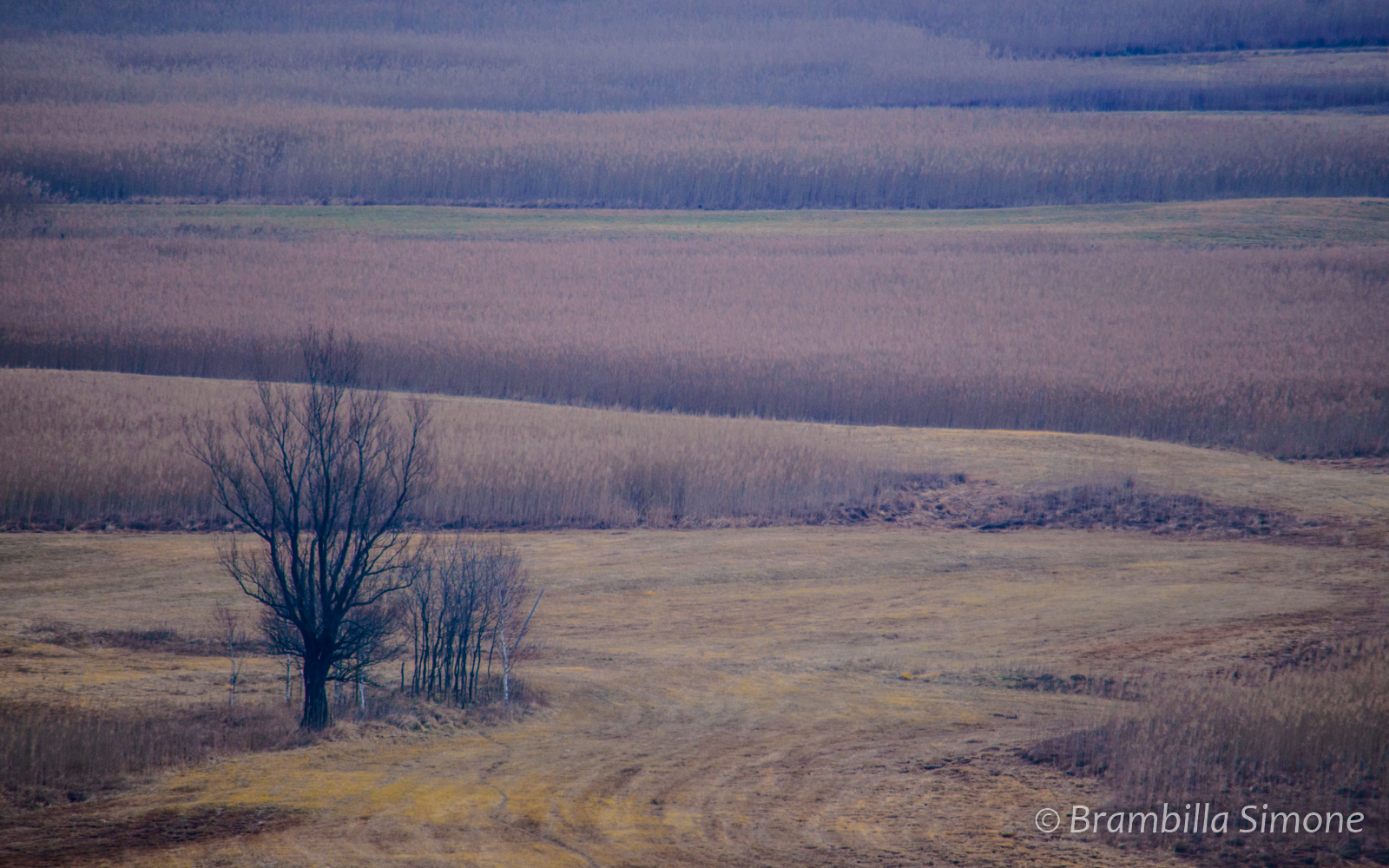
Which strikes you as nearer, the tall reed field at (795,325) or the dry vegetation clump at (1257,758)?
the dry vegetation clump at (1257,758)

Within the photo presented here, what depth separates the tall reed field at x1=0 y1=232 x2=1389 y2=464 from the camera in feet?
77.8

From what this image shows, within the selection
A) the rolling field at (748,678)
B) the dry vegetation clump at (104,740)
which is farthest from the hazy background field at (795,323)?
the dry vegetation clump at (104,740)

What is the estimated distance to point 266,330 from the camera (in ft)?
90.4

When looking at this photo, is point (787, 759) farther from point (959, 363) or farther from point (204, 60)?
point (204, 60)

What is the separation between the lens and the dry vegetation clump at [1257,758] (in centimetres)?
784

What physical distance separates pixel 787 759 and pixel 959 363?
17.5 meters

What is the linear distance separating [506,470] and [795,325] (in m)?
13.0

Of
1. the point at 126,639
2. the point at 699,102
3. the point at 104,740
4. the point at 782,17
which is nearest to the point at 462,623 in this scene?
the point at 104,740

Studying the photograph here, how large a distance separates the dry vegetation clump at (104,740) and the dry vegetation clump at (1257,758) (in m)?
7.19

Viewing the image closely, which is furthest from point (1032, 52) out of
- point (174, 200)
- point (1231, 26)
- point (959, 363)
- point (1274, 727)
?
point (1274, 727)

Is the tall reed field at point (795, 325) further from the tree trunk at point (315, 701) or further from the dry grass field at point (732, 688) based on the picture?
the tree trunk at point (315, 701)

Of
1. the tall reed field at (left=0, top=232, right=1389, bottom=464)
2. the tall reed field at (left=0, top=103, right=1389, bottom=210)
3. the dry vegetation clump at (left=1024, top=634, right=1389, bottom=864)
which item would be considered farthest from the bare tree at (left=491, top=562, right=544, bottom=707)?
the tall reed field at (left=0, top=103, right=1389, bottom=210)

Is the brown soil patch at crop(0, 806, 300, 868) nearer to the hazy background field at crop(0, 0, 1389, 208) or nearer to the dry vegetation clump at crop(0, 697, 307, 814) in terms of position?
the dry vegetation clump at crop(0, 697, 307, 814)

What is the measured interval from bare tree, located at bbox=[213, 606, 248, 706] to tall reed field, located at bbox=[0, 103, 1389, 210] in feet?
110
